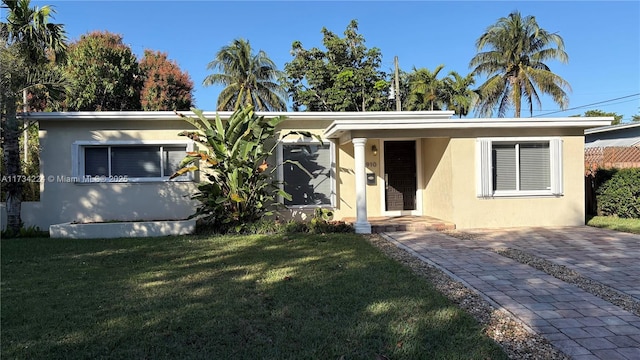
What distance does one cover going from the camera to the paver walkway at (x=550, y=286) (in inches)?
144

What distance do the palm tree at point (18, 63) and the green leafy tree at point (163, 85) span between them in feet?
48.7

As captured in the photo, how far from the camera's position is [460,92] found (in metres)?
25.9

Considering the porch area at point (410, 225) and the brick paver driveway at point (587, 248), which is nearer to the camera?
the brick paver driveway at point (587, 248)

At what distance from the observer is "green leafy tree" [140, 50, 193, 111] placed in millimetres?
24375

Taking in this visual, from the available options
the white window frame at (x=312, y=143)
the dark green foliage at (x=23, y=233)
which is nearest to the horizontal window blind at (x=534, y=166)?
the white window frame at (x=312, y=143)

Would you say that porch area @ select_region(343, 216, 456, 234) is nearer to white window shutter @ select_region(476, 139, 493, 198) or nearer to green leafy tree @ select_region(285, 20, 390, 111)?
white window shutter @ select_region(476, 139, 493, 198)

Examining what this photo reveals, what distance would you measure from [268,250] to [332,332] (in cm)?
407

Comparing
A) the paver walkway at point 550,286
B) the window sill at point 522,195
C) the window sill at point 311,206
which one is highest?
the window sill at point 522,195

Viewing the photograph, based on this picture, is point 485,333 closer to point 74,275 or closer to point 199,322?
point 199,322

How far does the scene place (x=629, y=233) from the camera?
9.25 m

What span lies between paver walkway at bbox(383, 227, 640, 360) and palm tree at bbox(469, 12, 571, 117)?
52.9 ft

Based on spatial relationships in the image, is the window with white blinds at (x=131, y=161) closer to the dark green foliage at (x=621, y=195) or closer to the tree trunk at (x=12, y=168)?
the tree trunk at (x=12, y=168)

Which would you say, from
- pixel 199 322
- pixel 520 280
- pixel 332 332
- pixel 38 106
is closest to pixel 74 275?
pixel 199 322

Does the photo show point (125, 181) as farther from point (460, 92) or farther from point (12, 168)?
point (460, 92)
